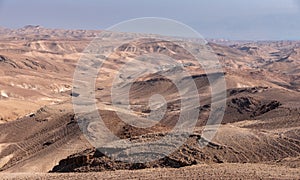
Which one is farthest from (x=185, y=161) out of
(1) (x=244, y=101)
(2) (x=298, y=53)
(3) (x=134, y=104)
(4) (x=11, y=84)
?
(2) (x=298, y=53)

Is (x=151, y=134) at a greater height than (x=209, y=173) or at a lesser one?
lesser

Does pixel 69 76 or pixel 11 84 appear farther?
pixel 69 76

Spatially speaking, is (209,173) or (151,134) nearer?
(209,173)

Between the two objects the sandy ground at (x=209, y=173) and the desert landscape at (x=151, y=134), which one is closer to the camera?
the sandy ground at (x=209, y=173)

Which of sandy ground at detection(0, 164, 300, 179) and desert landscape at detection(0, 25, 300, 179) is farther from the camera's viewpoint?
desert landscape at detection(0, 25, 300, 179)

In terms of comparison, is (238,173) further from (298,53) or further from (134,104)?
(298,53)

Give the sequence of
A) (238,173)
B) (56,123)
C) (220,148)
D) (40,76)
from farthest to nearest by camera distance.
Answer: (40,76), (56,123), (220,148), (238,173)

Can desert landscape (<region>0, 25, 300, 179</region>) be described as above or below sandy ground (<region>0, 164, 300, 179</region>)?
below

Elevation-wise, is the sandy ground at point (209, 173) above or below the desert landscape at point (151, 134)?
above
